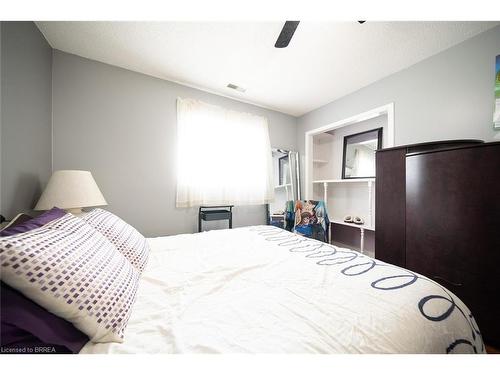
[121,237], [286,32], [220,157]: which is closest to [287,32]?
[286,32]

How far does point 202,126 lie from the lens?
2.44 m

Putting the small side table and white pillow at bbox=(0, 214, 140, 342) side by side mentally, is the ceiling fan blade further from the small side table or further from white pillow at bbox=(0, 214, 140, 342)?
the small side table

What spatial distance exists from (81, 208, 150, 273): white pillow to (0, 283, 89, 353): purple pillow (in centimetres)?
48

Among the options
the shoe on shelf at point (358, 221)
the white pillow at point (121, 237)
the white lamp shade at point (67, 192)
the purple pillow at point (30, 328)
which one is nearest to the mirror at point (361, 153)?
the shoe on shelf at point (358, 221)

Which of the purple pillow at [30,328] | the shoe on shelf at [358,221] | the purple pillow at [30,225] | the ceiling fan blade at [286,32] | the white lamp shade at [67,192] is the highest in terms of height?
the ceiling fan blade at [286,32]

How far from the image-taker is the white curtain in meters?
2.34

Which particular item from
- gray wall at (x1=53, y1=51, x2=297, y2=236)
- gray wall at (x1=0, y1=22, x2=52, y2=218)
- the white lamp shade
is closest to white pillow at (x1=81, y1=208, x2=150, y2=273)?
the white lamp shade

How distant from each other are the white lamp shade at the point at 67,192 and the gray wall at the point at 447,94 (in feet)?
→ 10.3

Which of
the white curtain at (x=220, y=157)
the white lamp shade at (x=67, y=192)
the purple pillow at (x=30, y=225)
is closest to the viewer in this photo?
the purple pillow at (x=30, y=225)

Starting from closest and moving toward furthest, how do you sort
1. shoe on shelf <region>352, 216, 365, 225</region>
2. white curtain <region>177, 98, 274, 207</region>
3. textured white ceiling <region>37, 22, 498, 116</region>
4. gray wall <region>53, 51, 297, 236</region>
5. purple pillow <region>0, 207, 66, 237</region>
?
purple pillow <region>0, 207, 66, 237</region>
textured white ceiling <region>37, 22, 498, 116</region>
gray wall <region>53, 51, 297, 236</region>
white curtain <region>177, 98, 274, 207</region>
shoe on shelf <region>352, 216, 365, 225</region>

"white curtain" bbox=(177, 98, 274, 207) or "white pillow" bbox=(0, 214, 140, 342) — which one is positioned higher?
"white curtain" bbox=(177, 98, 274, 207)

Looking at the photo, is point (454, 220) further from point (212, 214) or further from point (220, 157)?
point (220, 157)

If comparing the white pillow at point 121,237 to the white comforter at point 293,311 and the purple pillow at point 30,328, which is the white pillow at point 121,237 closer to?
the white comforter at point 293,311

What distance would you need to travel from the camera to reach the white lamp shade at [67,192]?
134cm
